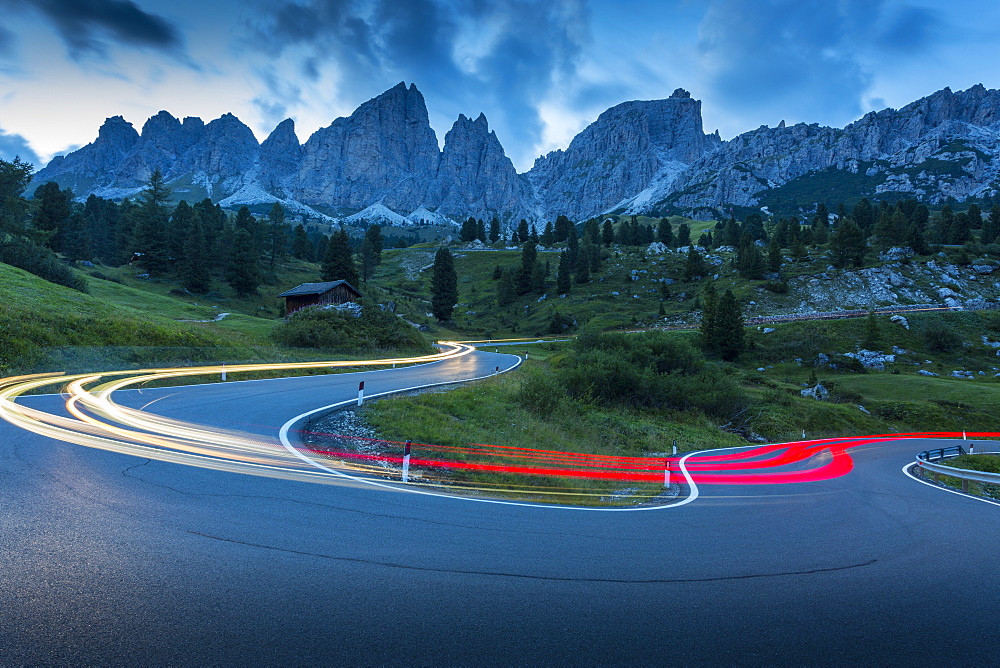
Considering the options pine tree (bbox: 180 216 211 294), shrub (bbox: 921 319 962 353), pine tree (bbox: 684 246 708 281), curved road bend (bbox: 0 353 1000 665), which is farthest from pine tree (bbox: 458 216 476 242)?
curved road bend (bbox: 0 353 1000 665)

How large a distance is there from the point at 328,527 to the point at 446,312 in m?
Result: 76.0

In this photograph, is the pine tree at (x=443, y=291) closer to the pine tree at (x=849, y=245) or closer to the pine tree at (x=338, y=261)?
the pine tree at (x=338, y=261)

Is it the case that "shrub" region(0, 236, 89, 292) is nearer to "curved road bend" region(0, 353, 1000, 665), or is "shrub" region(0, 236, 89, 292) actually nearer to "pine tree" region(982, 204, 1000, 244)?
"curved road bend" region(0, 353, 1000, 665)

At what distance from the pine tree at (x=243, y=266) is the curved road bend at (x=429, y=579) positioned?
200ft

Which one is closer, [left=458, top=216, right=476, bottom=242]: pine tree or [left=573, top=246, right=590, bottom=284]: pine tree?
[left=573, top=246, right=590, bottom=284]: pine tree

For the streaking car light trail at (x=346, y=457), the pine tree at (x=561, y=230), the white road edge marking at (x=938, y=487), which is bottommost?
the white road edge marking at (x=938, y=487)

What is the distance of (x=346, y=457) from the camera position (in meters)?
9.63

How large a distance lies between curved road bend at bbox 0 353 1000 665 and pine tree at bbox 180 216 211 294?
200 ft

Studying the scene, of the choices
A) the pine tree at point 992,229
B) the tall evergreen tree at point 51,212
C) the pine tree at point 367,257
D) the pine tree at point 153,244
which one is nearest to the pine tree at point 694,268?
the pine tree at point 992,229

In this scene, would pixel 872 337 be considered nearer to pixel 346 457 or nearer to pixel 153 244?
pixel 346 457

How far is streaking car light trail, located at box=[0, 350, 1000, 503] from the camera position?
337 inches

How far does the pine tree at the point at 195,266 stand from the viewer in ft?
193

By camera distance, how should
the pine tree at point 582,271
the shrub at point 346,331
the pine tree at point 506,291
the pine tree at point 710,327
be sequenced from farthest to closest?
1. the pine tree at point 582,271
2. the pine tree at point 506,291
3. the pine tree at point 710,327
4. the shrub at point 346,331

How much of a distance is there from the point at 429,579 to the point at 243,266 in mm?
67820
